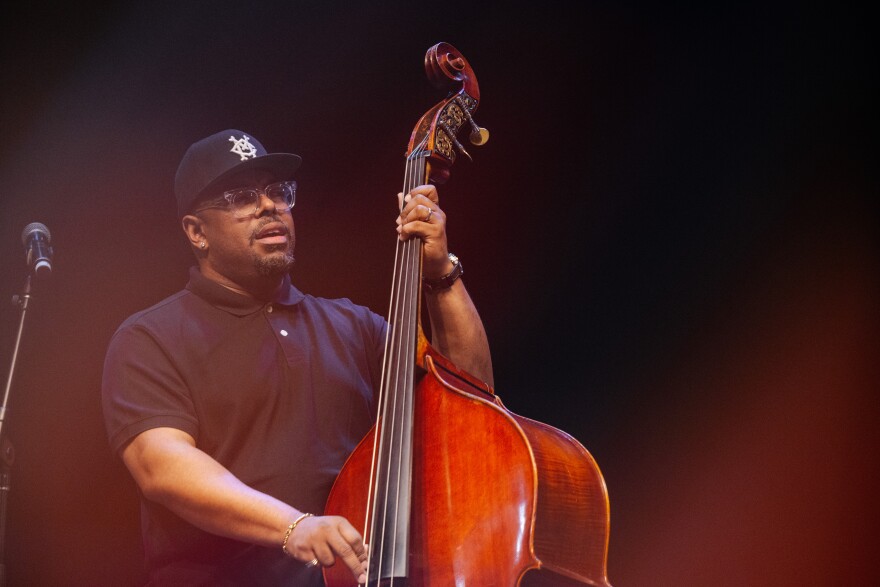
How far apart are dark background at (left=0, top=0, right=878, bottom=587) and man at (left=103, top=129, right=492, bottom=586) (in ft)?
2.79

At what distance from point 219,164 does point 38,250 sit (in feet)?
2.10

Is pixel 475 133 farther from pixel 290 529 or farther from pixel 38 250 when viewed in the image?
pixel 38 250

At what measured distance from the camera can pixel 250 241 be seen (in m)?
2.24

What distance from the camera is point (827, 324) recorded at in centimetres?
283

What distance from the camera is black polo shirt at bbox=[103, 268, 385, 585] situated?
192 centimetres

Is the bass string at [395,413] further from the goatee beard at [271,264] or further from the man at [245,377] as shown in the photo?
the goatee beard at [271,264]

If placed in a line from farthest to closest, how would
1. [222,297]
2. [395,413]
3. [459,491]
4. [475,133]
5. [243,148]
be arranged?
1. [243,148]
2. [222,297]
3. [475,133]
4. [395,413]
5. [459,491]

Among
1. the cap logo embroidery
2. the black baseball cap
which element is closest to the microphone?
the black baseball cap

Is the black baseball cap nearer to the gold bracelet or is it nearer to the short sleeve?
the short sleeve

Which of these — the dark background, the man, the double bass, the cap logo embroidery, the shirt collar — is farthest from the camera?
the dark background

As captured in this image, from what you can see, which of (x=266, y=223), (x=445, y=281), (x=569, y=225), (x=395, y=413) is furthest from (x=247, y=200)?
(x=569, y=225)

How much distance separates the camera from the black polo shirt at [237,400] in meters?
1.92

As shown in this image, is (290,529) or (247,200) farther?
(247,200)

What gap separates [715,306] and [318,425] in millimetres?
1582
